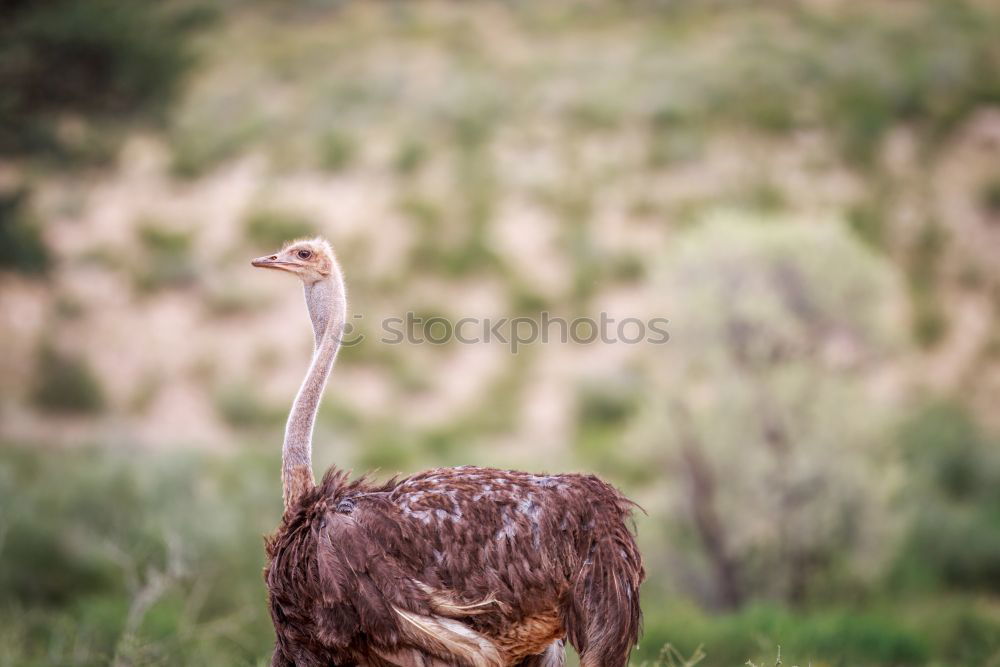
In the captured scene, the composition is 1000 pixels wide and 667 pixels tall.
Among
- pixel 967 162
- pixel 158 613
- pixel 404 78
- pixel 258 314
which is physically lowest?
pixel 158 613

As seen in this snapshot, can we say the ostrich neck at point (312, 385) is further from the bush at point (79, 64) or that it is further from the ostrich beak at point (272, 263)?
the bush at point (79, 64)

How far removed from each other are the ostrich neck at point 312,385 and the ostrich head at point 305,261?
3 cm

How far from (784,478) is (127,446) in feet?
23.0

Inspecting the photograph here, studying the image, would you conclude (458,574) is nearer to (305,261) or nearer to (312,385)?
(312,385)

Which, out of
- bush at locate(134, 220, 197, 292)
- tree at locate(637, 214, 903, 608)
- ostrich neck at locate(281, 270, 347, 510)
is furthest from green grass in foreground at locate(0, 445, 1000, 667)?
bush at locate(134, 220, 197, 292)

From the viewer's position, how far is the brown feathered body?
11.8 ft

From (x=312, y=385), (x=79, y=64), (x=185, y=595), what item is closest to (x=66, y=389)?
(x=79, y=64)

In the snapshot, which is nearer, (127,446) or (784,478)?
(784,478)

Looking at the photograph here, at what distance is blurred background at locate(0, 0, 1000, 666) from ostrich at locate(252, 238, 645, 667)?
35.8 inches

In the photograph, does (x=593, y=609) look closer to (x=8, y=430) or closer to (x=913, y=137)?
(x=8, y=430)

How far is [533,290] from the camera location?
1714cm

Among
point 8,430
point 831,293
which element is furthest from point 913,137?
point 8,430

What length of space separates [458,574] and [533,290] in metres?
13.6

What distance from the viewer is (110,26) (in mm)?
11805
